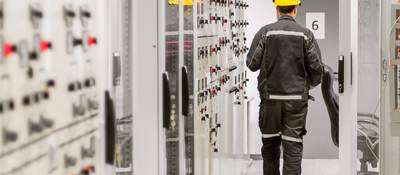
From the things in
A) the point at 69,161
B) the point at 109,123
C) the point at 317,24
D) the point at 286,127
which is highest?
the point at 317,24

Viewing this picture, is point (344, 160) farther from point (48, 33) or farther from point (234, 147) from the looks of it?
point (48, 33)

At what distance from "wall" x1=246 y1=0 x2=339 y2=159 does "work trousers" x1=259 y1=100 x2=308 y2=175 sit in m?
2.63

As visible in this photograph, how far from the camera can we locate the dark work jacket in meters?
5.93

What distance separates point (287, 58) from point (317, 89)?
317 centimetres

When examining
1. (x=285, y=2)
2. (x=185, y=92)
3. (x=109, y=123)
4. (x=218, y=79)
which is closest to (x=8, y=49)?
(x=109, y=123)

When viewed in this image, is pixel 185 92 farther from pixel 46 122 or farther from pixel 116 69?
pixel 46 122

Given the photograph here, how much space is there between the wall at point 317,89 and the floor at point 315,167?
153 millimetres

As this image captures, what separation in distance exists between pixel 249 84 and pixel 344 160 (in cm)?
408

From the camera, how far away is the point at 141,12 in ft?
12.7

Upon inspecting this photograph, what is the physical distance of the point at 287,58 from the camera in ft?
19.5

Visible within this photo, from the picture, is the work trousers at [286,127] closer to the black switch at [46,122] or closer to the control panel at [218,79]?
the control panel at [218,79]

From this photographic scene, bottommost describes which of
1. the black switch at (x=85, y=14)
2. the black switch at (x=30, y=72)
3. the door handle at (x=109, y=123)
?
the door handle at (x=109, y=123)

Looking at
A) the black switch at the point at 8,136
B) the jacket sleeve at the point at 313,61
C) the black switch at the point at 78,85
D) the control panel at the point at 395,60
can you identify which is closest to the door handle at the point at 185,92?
the control panel at the point at 395,60

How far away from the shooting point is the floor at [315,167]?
26.8ft
